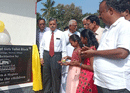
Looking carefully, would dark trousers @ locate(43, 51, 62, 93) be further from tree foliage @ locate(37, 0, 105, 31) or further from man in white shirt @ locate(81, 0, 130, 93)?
tree foliage @ locate(37, 0, 105, 31)

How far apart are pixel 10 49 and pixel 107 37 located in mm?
2513

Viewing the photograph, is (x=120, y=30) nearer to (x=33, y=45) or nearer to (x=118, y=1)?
(x=118, y=1)

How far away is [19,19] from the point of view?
3451 millimetres

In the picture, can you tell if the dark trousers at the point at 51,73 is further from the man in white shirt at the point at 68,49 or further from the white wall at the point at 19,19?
the white wall at the point at 19,19

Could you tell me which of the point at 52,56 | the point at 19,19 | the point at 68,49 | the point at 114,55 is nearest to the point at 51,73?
the point at 52,56

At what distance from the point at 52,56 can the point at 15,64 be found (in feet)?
3.00

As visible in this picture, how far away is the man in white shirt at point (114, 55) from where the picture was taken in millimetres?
1089

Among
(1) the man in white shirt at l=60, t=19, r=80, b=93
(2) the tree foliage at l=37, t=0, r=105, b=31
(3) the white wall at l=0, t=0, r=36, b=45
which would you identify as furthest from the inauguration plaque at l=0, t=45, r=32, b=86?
A: (2) the tree foliage at l=37, t=0, r=105, b=31

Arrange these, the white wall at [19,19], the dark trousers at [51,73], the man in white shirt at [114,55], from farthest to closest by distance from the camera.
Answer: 1. the dark trousers at [51,73]
2. the white wall at [19,19]
3. the man in white shirt at [114,55]

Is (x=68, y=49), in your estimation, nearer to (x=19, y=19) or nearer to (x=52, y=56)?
(x=52, y=56)

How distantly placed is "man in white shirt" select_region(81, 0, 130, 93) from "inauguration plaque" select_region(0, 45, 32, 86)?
2.38 m

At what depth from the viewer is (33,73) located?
11.4 ft

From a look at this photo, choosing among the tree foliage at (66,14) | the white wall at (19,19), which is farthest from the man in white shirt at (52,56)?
the tree foliage at (66,14)

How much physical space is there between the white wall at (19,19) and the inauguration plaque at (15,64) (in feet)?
0.83
